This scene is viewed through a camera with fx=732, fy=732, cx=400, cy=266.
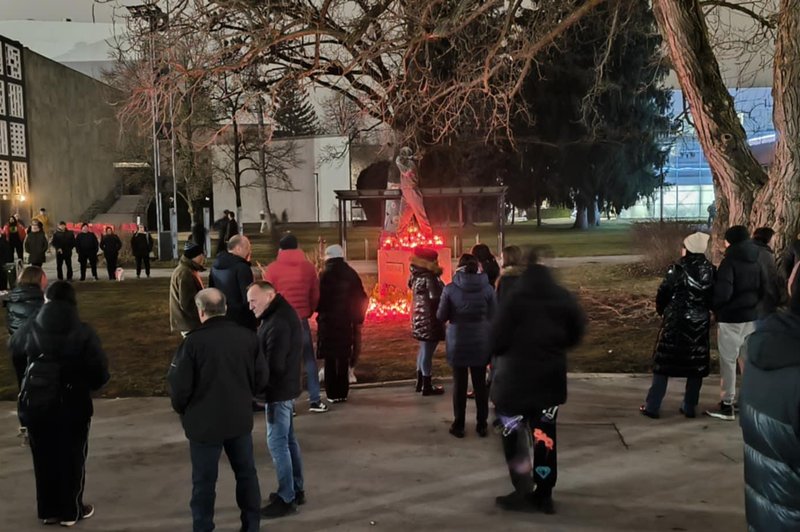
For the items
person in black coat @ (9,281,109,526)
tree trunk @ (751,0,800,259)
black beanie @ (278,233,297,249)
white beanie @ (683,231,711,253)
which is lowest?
person in black coat @ (9,281,109,526)

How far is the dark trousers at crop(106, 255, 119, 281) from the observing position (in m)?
19.4

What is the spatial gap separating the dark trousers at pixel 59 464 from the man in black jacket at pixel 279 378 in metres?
1.13

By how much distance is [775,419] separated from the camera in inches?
99.6

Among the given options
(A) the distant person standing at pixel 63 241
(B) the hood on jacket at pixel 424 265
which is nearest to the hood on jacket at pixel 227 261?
(B) the hood on jacket at pixel 424 265

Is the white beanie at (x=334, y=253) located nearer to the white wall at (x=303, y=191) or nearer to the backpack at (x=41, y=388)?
the backpack at (x=41, y=388)

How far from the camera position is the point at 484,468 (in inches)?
212

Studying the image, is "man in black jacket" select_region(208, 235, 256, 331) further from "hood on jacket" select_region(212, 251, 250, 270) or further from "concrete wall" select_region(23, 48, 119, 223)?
"concrete wall" select_region(23, 48, 119, 223)

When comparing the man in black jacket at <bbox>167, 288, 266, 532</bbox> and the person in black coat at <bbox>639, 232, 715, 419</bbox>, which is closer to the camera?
the man in black jacket at <bbox>167, 288, 266, 532</bbox>

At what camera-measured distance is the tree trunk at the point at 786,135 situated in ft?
30.1

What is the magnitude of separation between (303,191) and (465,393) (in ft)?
159

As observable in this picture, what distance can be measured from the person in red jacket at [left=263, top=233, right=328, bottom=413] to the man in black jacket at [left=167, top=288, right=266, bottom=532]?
267cm

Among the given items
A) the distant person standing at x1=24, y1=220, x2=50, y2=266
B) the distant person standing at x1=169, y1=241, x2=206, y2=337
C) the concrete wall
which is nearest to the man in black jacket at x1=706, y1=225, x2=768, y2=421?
the distant person standing at x1=169, y1=241, x2=206, y2=337

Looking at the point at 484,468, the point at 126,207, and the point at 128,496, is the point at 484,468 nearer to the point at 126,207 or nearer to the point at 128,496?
the point at 128,496

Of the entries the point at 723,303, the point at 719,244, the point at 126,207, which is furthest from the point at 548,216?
the point at 723,303
